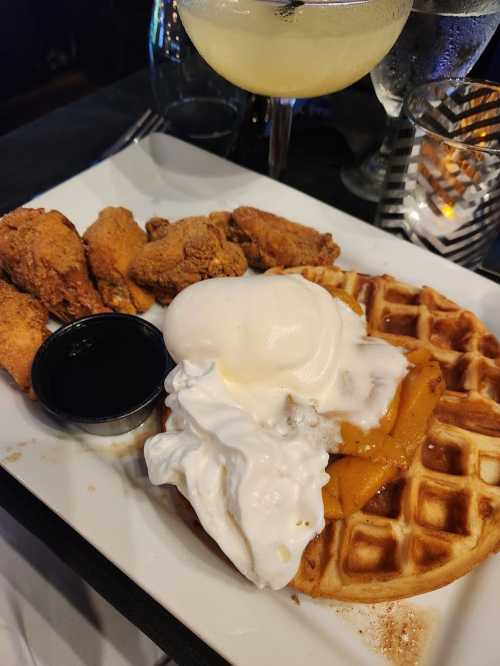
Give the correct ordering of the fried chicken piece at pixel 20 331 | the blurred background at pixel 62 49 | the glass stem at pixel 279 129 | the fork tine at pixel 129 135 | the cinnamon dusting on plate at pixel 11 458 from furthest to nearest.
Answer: the blurred background at pixel 62 49 → the fork tine at pixel 129 135 → the glass stem at pixel 279 129 → the fried chicken piece at pixel 20 331 → the cinnamon dusting on plate at pixel 11 458

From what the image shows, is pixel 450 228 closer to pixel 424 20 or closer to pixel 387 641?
pixel 424 20

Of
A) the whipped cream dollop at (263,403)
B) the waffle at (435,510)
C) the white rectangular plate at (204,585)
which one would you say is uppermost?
the whipped cream dollop at (263,403)

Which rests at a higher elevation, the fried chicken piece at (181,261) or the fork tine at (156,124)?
the fork tine at (156,124)

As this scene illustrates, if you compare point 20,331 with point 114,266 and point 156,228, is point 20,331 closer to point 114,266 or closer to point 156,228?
point 114,266

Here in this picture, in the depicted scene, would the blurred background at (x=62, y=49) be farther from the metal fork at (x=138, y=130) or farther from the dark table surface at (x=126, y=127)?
the metal fork at (x=138, y=130)

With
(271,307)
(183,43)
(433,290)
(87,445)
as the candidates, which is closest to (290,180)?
(183,43)

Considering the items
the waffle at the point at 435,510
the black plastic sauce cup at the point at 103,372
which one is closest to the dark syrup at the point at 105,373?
the black plastic sauce cup at the point at 103,372

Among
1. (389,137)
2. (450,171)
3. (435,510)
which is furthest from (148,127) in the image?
(435,510)
